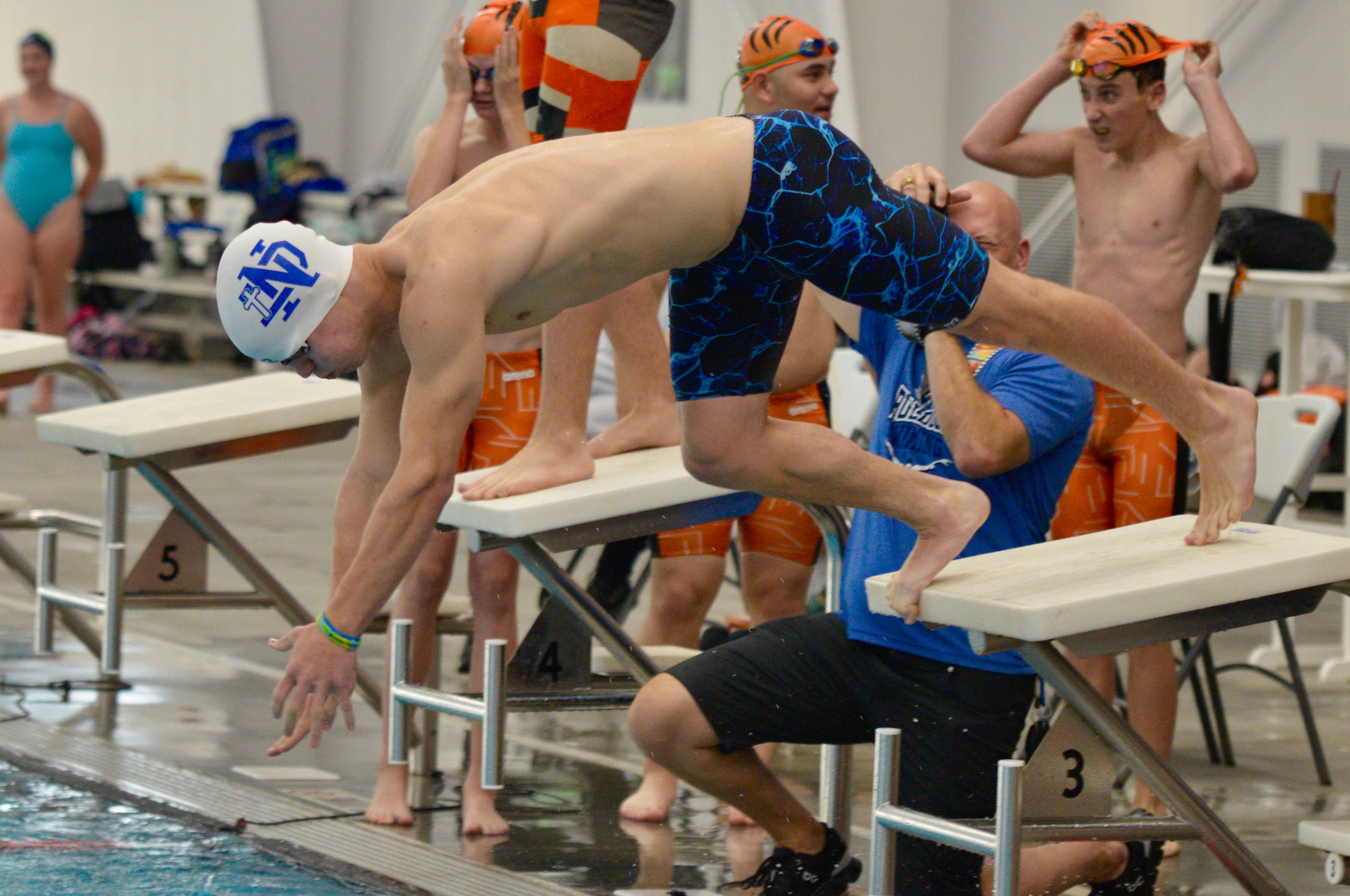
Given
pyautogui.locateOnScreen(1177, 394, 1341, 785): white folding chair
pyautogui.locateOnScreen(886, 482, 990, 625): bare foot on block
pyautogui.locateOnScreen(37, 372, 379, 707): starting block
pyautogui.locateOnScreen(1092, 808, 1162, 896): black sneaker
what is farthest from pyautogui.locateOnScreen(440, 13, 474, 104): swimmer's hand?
pyautogui.locateOnScreen(1092, 808, 1162, 896): black sneaker

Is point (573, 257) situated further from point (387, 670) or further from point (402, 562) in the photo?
point (387, 670)

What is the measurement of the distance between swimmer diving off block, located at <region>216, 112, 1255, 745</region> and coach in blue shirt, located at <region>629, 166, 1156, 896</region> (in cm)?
15

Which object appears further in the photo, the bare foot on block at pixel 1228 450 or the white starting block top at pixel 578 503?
the white starting block top at pixel 578 503

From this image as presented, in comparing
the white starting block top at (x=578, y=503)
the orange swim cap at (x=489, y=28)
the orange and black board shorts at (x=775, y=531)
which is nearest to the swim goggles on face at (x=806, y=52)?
the orange swim cap at (x=489, y=28)

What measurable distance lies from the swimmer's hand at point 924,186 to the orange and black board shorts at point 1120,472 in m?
1.08

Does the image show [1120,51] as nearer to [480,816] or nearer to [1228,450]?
[1228,450]

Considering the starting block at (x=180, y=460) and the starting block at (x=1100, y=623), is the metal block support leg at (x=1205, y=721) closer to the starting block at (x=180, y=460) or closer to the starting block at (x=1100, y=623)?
the starting block at (x=1100, y=623)

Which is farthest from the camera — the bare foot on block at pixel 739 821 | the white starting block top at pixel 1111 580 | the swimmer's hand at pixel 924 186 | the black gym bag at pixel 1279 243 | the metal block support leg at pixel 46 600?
the black gym bag at pixel 1279 243

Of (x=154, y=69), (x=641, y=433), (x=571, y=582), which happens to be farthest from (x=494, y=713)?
(x=154, y=69)

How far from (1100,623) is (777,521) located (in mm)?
1674

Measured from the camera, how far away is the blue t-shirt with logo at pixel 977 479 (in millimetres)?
3291

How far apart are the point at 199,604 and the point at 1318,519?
536 cm

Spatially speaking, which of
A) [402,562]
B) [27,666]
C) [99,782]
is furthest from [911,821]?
[27,666]

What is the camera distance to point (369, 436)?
11.5 ft
